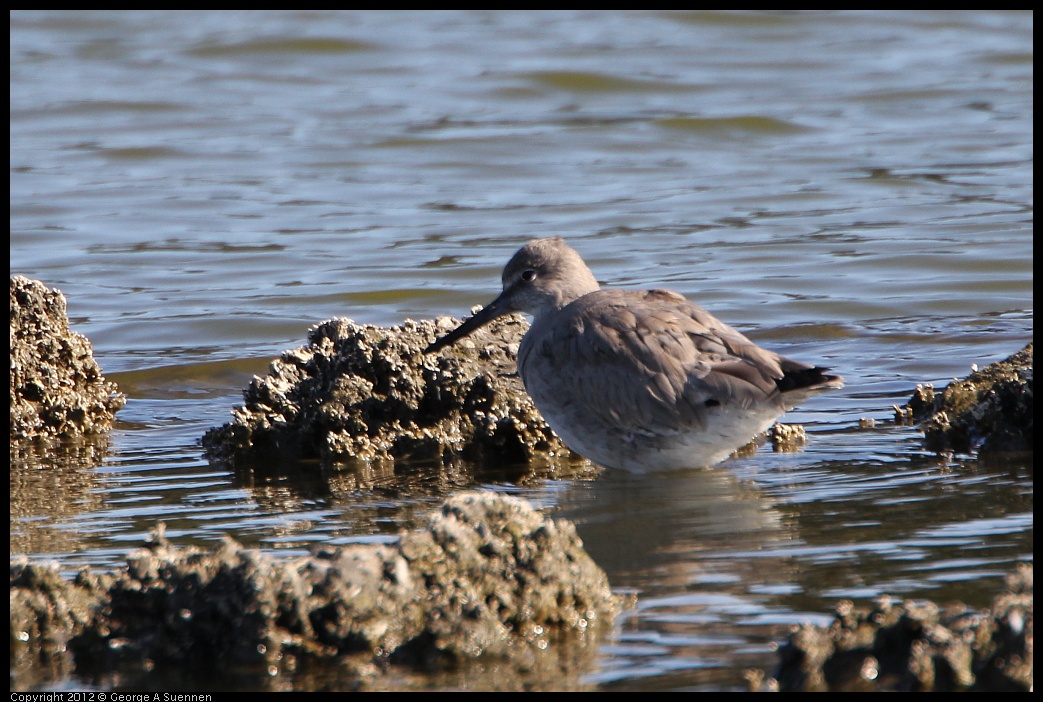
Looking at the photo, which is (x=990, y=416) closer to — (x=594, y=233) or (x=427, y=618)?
(x=427, y=618)

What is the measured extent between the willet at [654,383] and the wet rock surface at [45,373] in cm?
220

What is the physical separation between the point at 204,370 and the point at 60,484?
8.78 ft

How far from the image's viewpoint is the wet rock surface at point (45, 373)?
626cm

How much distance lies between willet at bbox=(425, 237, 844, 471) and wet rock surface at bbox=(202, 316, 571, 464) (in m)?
0.27

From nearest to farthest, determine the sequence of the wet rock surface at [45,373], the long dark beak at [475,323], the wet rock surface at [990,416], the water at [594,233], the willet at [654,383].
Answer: the water at [594,233], the willet at [654,383], the wet rock surface at [990,416], the long dark beak at [475,323], the wet rock surface at [45,373]

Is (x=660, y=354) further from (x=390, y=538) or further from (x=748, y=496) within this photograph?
(x=390, y=538)

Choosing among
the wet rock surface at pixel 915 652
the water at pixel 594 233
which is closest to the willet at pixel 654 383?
the water at pixel 594 233

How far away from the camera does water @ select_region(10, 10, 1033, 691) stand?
4.35 meters

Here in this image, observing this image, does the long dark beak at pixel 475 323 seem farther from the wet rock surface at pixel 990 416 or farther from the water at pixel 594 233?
the wet rock surface at pixel 990 416

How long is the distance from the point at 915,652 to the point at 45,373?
464 centimetres

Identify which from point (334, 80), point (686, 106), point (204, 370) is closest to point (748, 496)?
point (204, 370)

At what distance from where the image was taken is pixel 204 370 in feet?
26.3

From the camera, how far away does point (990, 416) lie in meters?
5.43

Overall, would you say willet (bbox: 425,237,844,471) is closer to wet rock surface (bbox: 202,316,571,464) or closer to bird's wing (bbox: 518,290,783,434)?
bird's wing (bbox: 518,290,783,434)
